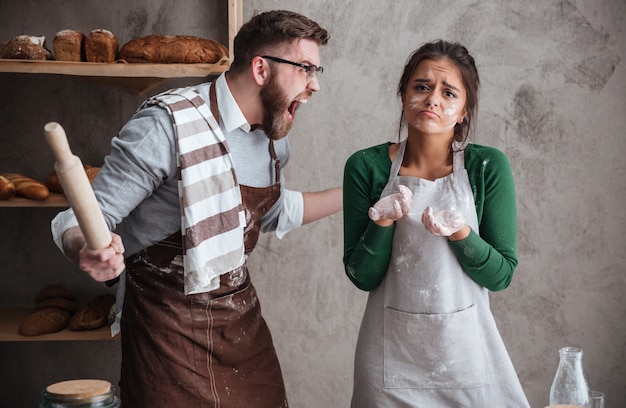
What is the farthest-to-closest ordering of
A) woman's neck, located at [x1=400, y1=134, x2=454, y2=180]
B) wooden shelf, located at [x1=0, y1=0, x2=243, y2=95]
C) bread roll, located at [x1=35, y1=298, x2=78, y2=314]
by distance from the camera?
bread roll, located at [x1=35, y1=298, x2=78, y2=314] → wooden shelf, located at [x1=0, y1=0, x2=243, y2=95] → woman's neck, located at [x1=400, y1=134, x2=454, y2=180]

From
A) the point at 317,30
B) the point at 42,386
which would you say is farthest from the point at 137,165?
the point at 42,386

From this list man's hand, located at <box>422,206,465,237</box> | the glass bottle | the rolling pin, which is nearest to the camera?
the rolling pin

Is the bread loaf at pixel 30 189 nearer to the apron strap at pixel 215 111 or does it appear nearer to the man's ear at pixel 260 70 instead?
the apron strap at pixel 215 111

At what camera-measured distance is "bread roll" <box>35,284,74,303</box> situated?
266 cm

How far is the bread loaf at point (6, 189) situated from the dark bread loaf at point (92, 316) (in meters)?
0.47

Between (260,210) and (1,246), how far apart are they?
1.30 metres

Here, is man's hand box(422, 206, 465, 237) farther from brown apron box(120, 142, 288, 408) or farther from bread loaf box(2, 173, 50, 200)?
bread loaf box(2, 173, 50, 200)

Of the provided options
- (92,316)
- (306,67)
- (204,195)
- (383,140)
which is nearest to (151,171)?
(204,195)

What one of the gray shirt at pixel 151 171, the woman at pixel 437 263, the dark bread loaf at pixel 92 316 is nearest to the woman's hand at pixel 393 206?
the woman at pixel 437 263

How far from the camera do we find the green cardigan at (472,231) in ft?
5.21

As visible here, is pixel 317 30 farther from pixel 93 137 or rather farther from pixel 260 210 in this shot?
pixel 93 137

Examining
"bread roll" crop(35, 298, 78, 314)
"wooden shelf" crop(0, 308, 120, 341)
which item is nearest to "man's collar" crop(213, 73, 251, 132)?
"wooden shelf" crop(0, 308, 120, 341)

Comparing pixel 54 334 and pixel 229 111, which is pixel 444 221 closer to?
pixel 229 111

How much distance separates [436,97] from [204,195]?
0.63 meters
